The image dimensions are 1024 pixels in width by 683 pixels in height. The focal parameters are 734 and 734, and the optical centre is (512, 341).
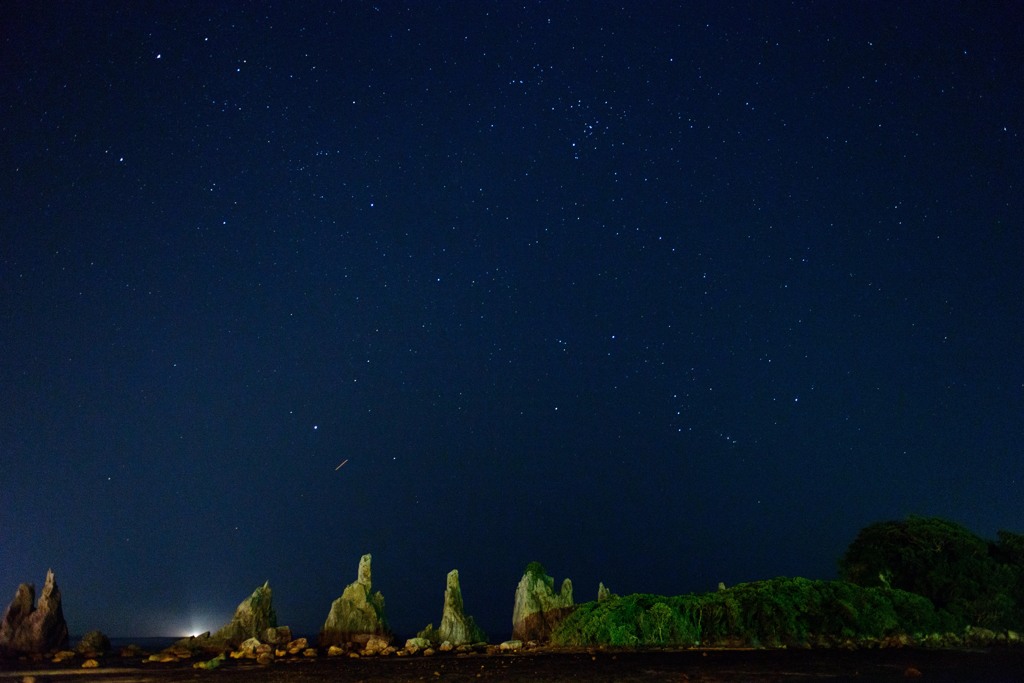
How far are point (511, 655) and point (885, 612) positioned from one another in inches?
743

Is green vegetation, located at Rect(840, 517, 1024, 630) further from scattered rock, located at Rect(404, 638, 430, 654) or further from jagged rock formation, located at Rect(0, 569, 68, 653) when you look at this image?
jagged rock formation, located at Rect(0, 569, 68, 653)

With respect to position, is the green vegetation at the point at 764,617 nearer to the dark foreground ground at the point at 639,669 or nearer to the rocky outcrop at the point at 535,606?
the dark foreground ground at the point at 639,669

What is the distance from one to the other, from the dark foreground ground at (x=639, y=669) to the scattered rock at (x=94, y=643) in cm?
2054

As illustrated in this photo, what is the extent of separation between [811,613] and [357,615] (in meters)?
47.6

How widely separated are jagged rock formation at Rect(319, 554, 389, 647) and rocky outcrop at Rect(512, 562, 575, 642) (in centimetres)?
2008

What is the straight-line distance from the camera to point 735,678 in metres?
22.9

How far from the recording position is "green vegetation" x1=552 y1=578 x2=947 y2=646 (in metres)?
36.4

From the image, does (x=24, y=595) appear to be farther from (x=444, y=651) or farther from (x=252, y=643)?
(x=444, y=651)

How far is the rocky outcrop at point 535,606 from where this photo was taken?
50406 mm

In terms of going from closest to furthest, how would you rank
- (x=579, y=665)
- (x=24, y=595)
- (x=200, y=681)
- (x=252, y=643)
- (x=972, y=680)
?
(x=972, y=680) < (x=200, y=681) < (x=579, y=665) < (x=252, y=643) < (x=24, y=595)

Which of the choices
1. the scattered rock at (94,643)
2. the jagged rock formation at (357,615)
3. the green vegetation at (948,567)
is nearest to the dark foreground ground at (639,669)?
the green vegetation at (948,567)

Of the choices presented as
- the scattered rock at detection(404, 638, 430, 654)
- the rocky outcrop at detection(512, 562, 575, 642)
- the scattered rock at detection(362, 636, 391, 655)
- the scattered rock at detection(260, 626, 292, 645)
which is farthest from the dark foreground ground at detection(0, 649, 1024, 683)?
the scattered rock at detection(260, 626, 292, 645)

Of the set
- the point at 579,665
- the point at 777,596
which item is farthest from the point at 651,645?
the point at 579,665

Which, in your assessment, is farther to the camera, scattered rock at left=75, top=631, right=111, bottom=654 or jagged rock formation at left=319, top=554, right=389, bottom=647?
jagged rock formation at left=319, top=554, right=389, bottom=647
